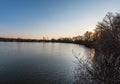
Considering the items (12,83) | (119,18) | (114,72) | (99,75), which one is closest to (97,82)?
(99,75)

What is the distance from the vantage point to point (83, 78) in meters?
8.01

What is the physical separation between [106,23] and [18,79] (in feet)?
85.0

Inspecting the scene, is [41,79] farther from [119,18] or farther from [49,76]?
[119,18]

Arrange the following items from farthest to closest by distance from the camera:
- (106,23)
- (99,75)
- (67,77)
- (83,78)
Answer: (106,23)
(67,77)
(83,78)
(99,75)

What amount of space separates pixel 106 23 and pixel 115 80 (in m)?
32.4

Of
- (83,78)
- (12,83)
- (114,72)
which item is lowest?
(12,83)

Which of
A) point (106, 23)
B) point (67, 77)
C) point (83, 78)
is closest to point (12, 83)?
point (67, 77)

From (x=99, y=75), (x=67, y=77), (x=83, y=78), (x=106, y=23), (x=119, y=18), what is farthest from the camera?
(x=106, y=23)

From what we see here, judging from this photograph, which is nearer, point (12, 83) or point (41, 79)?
point (12, 83)

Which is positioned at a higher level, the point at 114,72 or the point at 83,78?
the point at 114,72

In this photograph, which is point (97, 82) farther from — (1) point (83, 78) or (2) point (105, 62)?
(1) point (83, 78)

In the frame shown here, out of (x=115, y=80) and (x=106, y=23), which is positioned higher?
(x=106, y=23)

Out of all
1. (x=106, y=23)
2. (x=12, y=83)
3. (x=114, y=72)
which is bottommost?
(x=12, y=83)

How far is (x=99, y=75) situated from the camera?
5148 mm
